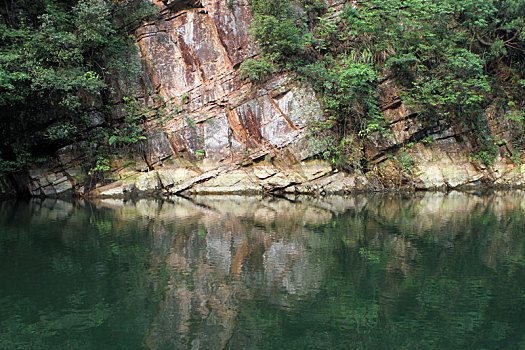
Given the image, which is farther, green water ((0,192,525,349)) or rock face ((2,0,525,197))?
rock face ((2,0,525,197))

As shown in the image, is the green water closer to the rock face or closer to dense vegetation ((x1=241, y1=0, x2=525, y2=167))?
the rock face

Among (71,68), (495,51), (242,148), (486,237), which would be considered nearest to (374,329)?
(486,237)

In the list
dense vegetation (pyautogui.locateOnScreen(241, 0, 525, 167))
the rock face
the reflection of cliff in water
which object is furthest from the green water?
dense vegetation (pyautogui.locateOnScreen(241, 0, 525, 167))

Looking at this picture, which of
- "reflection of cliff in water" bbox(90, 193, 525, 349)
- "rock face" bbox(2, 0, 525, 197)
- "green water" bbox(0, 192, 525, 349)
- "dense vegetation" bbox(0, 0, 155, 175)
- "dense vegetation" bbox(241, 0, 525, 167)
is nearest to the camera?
"green water" bbox(0, 192, 525, 349)

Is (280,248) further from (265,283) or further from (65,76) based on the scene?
(65,76)

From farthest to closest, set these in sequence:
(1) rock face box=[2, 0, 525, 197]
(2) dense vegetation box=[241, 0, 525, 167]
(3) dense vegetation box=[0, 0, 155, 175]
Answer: (2) dense vegetation box=[241, 0, 525, 167] < (1) rock face box=[2, 0, 525, 197] < (3) dense vegetation box=[0, 0, 155, 175]

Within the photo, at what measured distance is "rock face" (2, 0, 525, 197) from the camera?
2312cm

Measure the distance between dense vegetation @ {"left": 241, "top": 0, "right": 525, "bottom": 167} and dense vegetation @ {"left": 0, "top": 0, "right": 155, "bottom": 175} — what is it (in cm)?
752

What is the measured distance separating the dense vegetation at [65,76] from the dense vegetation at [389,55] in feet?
24.7

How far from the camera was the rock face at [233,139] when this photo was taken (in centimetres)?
2312

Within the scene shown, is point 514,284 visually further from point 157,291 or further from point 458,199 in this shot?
point 458,199

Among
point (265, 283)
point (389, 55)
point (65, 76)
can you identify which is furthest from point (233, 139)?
point (265, 283)

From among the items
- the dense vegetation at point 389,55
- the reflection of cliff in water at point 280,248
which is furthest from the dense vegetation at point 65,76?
the dense vegetation at point 389,55

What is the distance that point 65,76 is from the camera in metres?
20.7
